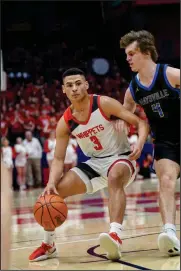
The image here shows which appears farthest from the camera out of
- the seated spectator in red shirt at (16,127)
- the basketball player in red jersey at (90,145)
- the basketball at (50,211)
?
the seated spectator in red shirt at (16,127)

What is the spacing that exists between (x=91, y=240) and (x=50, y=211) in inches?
48.7

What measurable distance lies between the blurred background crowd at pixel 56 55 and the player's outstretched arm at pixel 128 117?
10499 millimetres

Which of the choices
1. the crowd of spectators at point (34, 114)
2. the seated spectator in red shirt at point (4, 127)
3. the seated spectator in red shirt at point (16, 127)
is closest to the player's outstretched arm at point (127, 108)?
the crowd of spectators at point (34, 114)

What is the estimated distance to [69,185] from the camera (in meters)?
4.88

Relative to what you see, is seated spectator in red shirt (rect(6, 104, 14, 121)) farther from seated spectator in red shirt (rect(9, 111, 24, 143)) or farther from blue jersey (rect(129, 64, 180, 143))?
blue jersey (rect(129, 64, 180, 143))

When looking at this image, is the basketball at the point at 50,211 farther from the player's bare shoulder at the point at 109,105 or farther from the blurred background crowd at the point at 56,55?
the blurred background crowd at the point at 56,55

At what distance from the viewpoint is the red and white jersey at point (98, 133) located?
4973 millimetres

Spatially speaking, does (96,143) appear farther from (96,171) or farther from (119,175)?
(119,175)

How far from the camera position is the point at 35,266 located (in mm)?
4422

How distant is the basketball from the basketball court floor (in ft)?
1.20

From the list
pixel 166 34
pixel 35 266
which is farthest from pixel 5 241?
pixel 166 34

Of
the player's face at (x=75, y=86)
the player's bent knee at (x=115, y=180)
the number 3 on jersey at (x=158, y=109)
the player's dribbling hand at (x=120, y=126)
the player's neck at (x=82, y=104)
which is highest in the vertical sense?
the player's face at (x=75, y=86)

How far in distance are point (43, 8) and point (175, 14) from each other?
4.97 meters

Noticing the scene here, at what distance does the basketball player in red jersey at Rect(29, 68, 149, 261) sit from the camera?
4.77 meters
